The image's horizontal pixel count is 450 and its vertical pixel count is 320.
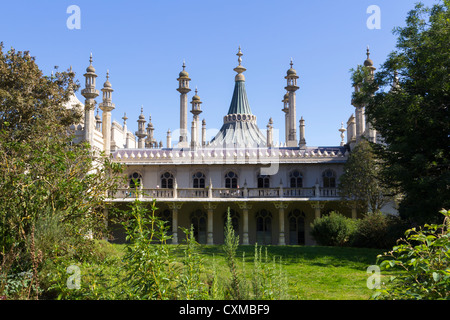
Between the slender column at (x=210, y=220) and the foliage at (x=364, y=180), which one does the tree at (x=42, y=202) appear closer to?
the foliage at (x=364, y=180)

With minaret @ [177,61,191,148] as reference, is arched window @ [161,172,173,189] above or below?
below

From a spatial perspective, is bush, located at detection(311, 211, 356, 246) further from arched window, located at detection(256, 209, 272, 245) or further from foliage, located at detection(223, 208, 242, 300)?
foliage, located at detection(223, 208, 242, 300)

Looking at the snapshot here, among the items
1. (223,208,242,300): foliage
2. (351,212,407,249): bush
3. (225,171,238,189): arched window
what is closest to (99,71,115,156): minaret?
(225,171,238,189): arched window

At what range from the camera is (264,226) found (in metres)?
32.3

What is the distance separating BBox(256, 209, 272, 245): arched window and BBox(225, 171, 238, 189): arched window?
265 centimetres

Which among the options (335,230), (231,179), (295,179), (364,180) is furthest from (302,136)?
(335,230)

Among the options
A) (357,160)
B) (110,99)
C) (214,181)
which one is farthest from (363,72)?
(110,99)

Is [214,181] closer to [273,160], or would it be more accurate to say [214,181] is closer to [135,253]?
[273,160]

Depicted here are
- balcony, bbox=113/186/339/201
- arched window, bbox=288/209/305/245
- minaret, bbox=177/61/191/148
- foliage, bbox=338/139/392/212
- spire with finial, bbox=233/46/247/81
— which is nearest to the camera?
foliage, bbox=338/139/392/212

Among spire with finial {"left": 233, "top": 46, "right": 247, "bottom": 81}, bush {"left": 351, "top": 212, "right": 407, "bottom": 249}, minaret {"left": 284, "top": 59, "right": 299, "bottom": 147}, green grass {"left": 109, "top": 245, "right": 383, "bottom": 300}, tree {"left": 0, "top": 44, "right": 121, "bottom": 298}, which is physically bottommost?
green grass {"left": 109, "top": 245, "right": 383, "bottom": 300}

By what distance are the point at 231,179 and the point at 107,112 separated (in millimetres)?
11017

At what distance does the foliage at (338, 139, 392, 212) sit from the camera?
25691 mm
